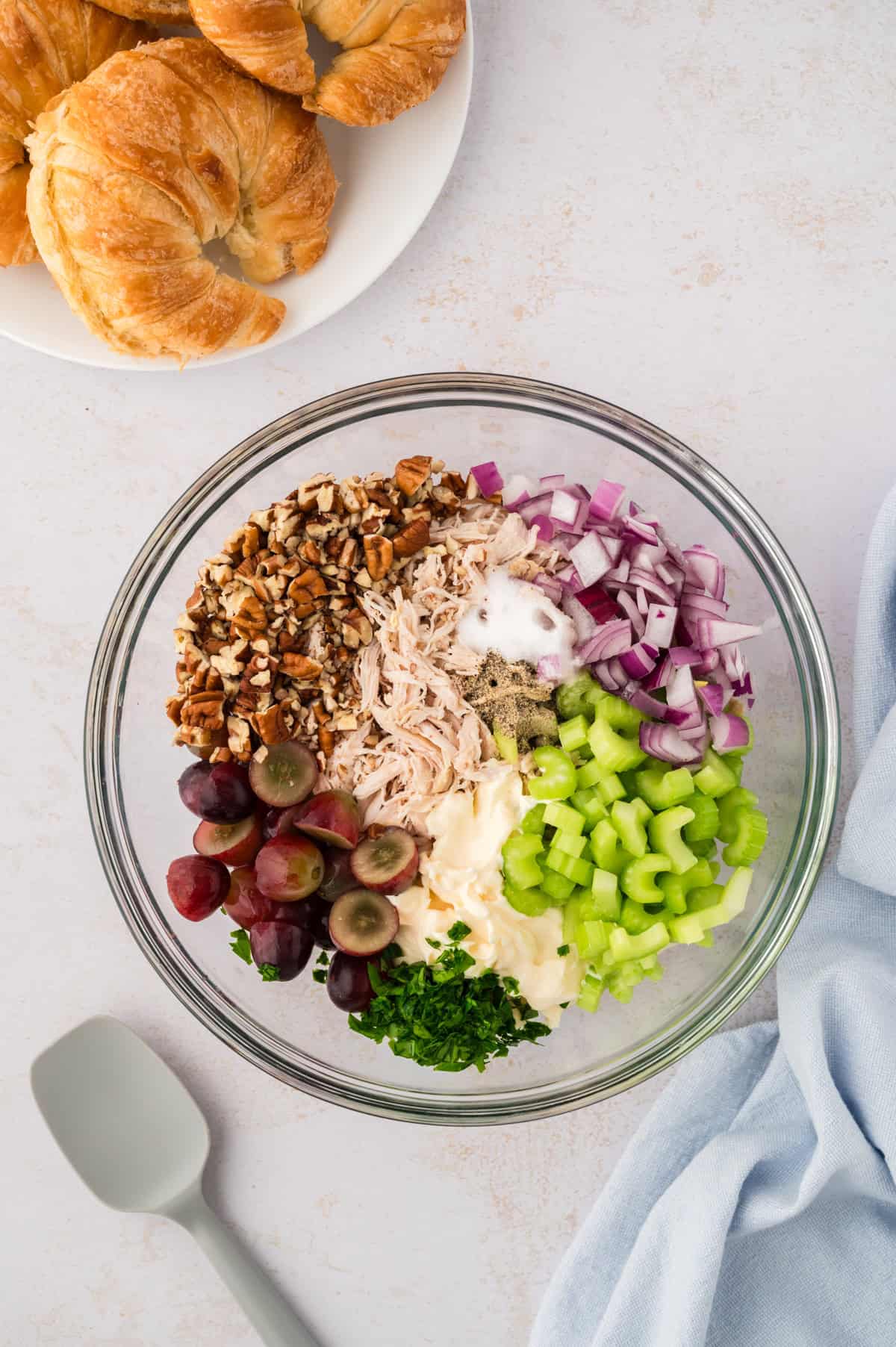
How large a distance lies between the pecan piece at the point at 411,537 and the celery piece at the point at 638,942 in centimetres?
61

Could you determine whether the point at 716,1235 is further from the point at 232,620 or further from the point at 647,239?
the point at 647,239

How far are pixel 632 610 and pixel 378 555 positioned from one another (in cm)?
37

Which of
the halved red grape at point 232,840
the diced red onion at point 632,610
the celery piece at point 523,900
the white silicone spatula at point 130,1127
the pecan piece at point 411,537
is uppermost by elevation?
the pecan piece at point 411,537

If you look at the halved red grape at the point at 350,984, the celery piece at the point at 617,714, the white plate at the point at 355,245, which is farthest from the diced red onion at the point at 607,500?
the halved red grape at the point at 350,984

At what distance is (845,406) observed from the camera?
170 centimetres

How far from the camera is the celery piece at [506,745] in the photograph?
1443 mm

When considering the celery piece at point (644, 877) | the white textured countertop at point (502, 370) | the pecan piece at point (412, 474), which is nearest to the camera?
the celery piece at point (644, 877)

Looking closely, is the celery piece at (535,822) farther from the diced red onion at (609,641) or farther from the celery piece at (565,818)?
the diced red onion at (609,641)

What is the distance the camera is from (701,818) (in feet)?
4.63

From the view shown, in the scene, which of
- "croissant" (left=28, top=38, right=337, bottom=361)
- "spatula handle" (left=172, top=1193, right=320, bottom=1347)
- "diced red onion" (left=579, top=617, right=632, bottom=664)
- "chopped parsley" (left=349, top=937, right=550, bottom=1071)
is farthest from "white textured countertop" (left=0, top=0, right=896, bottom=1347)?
"diced red onion" (left=579, top=617, right=632, bottom=664)

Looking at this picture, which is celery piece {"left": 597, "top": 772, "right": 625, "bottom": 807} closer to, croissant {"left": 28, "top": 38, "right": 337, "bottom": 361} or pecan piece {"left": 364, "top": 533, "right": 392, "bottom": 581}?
pecan piece {"left": 364, "top": 533, "right": 392, "bottom": 581}

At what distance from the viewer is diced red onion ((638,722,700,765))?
1.42 metres

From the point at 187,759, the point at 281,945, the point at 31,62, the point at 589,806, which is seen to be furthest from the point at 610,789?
the point at 31,62

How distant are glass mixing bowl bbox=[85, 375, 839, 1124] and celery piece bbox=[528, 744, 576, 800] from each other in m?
0.43
